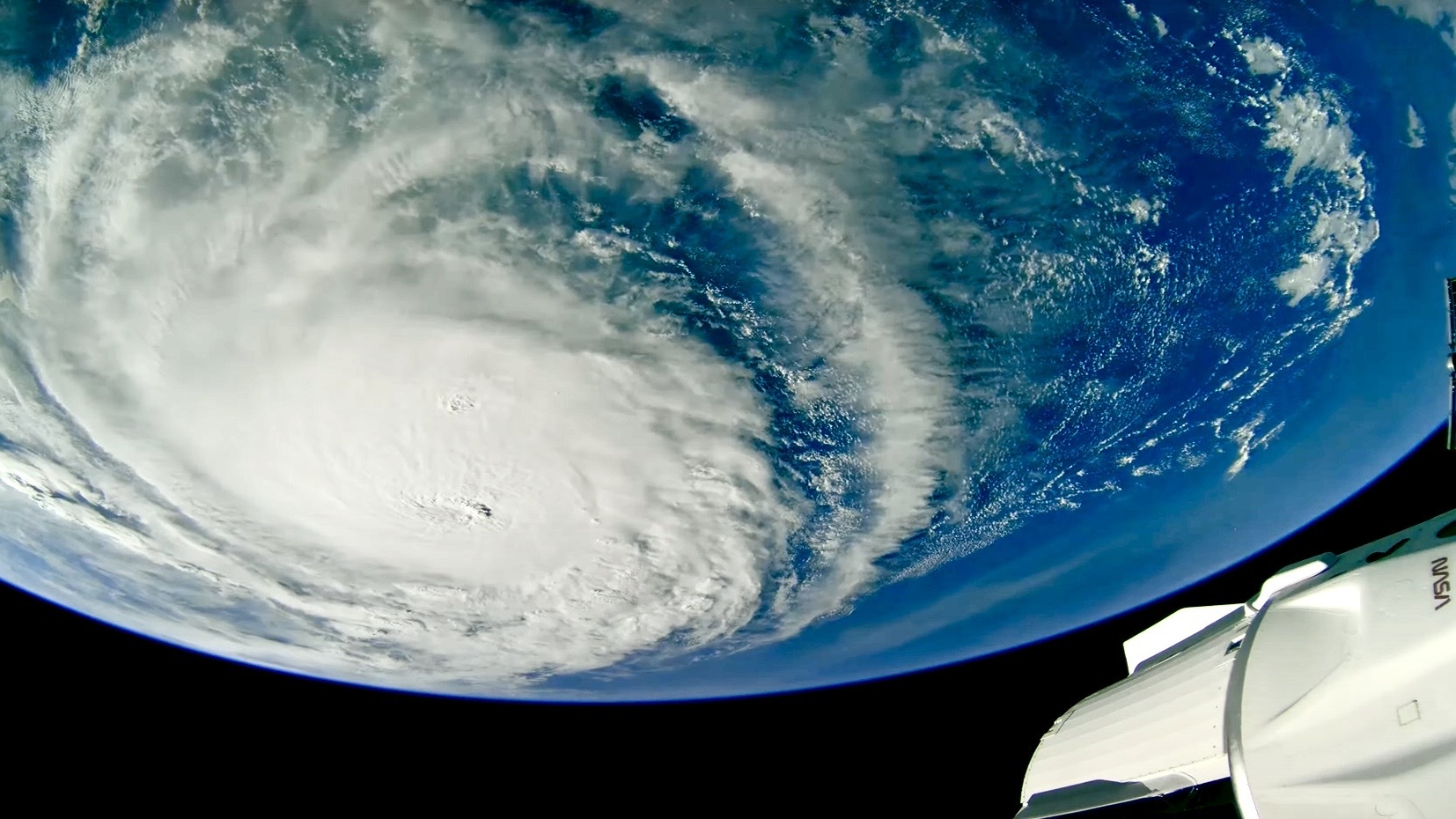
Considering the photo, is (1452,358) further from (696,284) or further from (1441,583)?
(696,284)

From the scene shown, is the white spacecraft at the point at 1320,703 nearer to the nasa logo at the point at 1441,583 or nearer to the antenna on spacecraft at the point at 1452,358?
the nasa logo at the point at 1441,583

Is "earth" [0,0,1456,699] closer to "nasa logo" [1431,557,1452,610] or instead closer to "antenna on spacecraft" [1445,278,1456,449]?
"antenna on spacecraft" [1445,278,1456,449]

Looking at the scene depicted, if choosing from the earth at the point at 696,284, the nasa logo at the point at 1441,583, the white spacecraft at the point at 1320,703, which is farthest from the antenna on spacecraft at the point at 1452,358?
the nasa logo at the point at 1441,583

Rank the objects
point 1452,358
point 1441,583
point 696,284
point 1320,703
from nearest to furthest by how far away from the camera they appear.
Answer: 1. point 1441,583
2. point 1320,703
3. point 1452,358
4. point 696,284

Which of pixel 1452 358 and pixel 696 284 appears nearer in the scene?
pixel 1452 358

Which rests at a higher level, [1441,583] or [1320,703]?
[1441,583]

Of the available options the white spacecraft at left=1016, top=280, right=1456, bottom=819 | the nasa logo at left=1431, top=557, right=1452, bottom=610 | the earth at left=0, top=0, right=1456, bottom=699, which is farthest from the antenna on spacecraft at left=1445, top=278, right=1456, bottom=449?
the nasa logo at left=1431, top=557, right=1452, bottom=610

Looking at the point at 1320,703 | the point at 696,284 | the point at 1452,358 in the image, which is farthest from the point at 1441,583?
the point at 696,284
